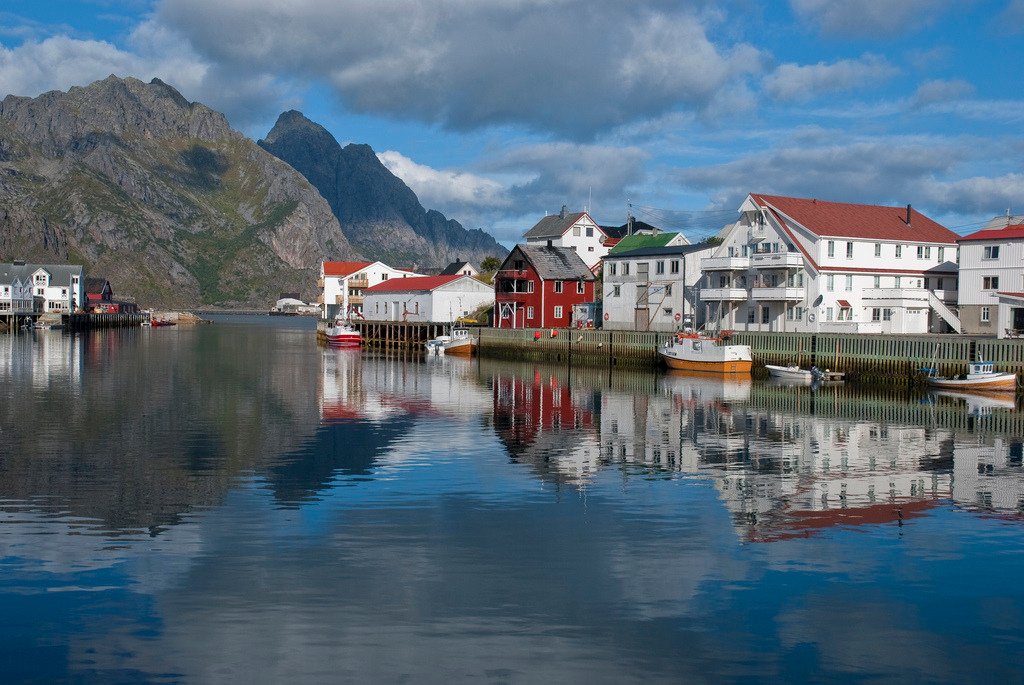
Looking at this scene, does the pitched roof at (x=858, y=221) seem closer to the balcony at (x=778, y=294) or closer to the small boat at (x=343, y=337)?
the balcony at (x=778, y=294)

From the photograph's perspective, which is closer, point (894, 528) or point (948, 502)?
point (894, 528)

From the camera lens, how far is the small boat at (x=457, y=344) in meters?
94.9

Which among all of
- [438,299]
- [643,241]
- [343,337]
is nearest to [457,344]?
[438,299]

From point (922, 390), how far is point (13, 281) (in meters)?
157

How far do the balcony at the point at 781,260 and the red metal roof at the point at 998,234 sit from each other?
11.7 meters

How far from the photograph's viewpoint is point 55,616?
51.9ft

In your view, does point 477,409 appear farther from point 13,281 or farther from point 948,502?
point 13,281

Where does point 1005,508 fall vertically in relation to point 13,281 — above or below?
below

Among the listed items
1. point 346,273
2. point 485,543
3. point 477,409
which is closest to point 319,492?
point 485,543

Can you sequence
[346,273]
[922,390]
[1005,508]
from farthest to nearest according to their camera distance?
[346,273]
[922,390]
[1005,508]

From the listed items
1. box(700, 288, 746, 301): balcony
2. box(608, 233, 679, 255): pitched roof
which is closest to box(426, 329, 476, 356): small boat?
box(608, 233, 679, 255): pitched roof

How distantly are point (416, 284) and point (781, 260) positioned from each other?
55673 millimetres

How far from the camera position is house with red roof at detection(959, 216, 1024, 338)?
67.8 metres

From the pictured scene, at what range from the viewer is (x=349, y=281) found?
150 meters
